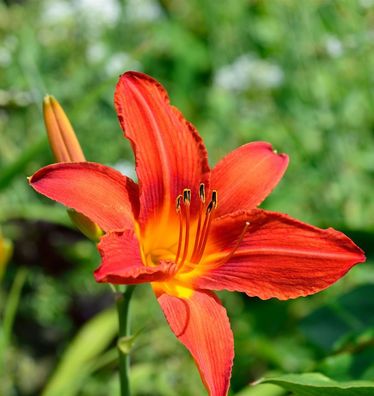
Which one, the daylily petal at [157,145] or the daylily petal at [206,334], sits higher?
the daylily petal at [157,145]

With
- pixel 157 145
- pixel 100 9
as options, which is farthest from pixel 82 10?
pixel 157 145

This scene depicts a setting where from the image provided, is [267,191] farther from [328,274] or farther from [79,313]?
[79,313]

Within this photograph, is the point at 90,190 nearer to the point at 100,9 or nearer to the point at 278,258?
the point at 278,258

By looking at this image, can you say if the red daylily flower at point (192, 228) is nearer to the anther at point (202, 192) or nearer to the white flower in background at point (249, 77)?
the anther at point (202, 192)

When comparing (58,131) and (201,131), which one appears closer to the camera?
(58,131)

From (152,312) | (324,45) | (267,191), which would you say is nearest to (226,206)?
(267,191)

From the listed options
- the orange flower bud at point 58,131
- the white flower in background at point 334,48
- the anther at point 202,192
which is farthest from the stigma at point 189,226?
the white flower in background at point 334,48
